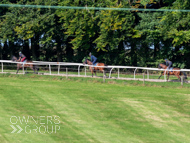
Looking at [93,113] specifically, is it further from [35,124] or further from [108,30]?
[108,30]

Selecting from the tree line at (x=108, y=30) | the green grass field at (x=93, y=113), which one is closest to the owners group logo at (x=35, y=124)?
the green grass field at (x=93, y=113)

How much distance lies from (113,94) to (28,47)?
27814mm

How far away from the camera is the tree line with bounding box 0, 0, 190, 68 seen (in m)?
40.6

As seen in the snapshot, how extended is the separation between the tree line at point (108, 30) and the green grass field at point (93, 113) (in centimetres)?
1285

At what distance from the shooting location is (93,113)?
20016 millimetres

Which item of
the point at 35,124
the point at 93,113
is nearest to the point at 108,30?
the point at 93,113

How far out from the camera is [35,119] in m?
18.5

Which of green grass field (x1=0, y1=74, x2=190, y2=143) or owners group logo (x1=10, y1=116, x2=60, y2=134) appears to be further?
owners group logo (x1=10, y1=116, x2=60, y2=134)

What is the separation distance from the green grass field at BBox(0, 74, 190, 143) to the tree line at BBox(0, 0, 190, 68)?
42.2ft

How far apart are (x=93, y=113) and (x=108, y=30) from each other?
22839 mm

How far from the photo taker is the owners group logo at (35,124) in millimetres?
17016

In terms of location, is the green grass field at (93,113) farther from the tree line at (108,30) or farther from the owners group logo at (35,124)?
the tree line at (108,30)

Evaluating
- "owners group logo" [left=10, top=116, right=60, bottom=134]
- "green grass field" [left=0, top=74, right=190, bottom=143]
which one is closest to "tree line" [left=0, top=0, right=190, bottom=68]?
"green grass field" [left=0, top=74, right=190, bottom=143]

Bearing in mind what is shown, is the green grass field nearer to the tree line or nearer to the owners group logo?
the owners group logo
